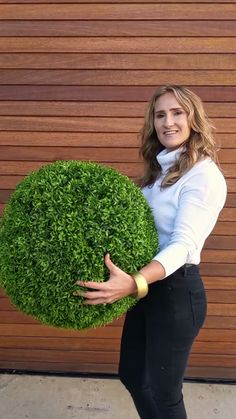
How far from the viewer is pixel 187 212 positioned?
1518 millimetres

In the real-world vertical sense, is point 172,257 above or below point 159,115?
below

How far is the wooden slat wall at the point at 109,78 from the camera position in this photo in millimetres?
2680

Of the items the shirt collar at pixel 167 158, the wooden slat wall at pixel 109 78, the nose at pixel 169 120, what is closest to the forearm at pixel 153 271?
the shirt collar at pixel 167 158

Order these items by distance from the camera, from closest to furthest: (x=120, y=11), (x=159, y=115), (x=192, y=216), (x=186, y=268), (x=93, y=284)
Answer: (x=93, y=284) → (x=192, y=216) → (x=186, y=268) → (x=159, y=115) → (x=120, y=11)

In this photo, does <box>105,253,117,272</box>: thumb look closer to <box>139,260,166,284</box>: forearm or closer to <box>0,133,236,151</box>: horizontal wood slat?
<box>139,260,166,284</box>: forearm

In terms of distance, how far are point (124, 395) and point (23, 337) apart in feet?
2.51

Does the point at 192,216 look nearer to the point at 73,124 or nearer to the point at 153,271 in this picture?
the point at 153,271

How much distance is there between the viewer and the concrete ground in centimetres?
264

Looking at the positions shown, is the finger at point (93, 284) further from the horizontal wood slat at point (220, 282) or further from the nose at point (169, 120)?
the horizontal wood slat at point (220, 282)

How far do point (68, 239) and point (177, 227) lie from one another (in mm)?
375

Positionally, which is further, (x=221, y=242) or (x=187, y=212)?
(x=221, y=242)

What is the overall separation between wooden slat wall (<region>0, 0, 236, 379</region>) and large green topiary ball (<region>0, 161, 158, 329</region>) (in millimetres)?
1274

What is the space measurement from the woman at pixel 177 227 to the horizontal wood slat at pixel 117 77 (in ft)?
3.15

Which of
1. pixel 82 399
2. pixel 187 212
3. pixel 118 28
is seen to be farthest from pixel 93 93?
pixel 82 399
